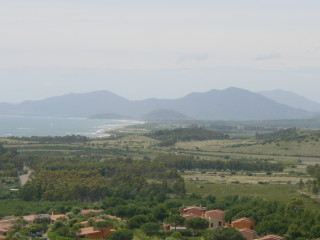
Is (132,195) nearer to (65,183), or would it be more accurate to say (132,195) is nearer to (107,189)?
(107,189)

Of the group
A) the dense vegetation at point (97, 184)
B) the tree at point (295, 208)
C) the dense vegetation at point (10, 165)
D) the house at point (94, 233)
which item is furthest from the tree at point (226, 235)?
the dense vegetation at point (10, 165)

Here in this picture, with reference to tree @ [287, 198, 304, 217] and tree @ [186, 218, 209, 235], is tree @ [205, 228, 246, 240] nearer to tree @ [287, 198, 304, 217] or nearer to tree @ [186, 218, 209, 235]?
tree @ [186, 218, 209, 235]

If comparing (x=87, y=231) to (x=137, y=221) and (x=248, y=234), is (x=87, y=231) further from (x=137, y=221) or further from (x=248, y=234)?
(x=248, y=234)

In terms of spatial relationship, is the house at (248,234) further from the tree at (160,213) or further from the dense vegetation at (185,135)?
the dense vegetation at (185,135)

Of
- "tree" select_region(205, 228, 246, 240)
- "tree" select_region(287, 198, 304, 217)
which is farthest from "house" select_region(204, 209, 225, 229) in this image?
"tree" select_region(205, 228, 246, 240)

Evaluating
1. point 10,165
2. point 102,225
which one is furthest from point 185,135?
point 102,225

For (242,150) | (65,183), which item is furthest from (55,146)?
(65,183)

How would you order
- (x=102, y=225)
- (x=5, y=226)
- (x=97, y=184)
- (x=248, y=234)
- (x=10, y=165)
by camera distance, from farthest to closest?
(x=10, y=165), (x=97, y=184), (x=5, y=226), (x=102, y=225), (x=248, y=234)
